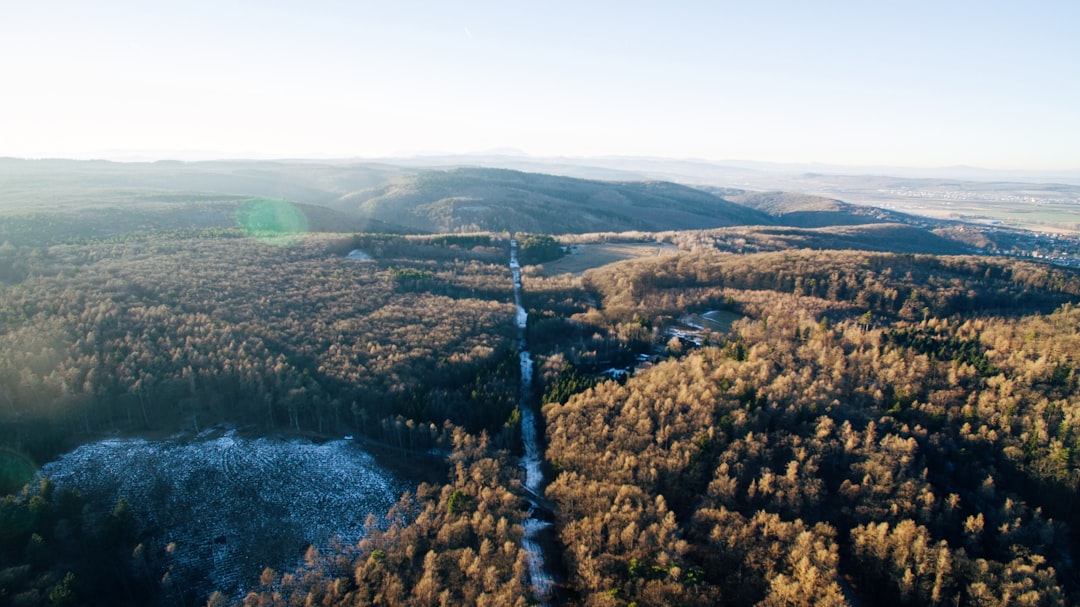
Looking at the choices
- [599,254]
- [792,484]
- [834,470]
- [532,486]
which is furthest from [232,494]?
[599,254]

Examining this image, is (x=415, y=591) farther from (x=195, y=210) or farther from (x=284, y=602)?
(x=195, y=210)

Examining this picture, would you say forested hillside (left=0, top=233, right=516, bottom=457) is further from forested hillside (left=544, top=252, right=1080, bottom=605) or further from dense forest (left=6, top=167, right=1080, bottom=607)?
forested hillside (left=544, top=252, right=1080, bottom=605)

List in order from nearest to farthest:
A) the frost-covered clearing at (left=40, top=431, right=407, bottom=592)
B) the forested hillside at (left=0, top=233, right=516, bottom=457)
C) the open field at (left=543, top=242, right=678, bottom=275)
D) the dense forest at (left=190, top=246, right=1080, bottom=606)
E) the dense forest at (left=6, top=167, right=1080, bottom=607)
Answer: the dense forest at (left=190, top=246, right=1080, bottom=606)
the dense forest at (left=6, top=167, right=1080, bottom=607)
the frost-covered clearing at (left=40, top=431, right=407, bottom=592)
the forested hillside at (left=0, top=233, right=516, bottom=457)
the open field at (left=543, top=242, right=678, bottom=275)

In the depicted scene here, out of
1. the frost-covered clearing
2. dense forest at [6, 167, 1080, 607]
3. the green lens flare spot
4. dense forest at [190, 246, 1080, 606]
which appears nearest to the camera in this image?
dense forest at [190, 246, 1080, 606]

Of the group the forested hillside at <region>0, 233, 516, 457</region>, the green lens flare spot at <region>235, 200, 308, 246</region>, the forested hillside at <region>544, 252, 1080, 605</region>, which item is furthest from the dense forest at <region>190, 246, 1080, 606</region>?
the green lens flare spot at <region>235, 200, 308, 246</region>

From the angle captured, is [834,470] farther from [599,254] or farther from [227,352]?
[599,254]

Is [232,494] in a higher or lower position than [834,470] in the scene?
lower
